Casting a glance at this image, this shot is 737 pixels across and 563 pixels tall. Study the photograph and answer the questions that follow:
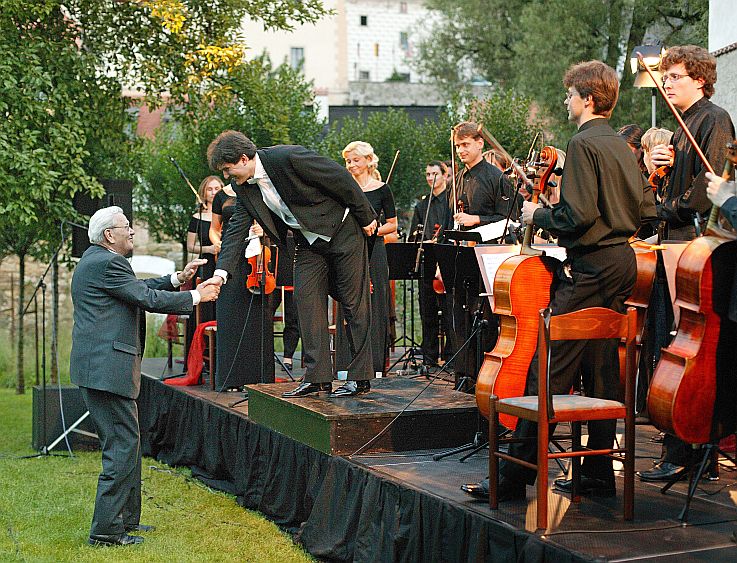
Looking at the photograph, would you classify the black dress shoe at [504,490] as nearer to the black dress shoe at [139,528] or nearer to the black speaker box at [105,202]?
the black dress shoe at [139,528]

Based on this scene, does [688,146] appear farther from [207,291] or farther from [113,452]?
[113,452]

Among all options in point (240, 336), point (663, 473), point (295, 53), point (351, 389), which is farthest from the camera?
point (295, 53)

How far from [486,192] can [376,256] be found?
0.96 metres

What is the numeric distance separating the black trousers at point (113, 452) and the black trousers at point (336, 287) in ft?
3.59

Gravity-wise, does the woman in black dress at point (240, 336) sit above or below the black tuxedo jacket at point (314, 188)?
below

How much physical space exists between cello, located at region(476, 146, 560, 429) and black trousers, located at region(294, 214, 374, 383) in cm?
155

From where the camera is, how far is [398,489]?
4.74 meters

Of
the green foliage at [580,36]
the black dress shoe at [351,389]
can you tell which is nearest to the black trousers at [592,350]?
the black dress shoe at [351,389]

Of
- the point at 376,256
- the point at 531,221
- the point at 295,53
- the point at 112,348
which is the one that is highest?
the point at 295,53

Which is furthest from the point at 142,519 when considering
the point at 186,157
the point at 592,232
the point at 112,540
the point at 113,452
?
the point at 186,157

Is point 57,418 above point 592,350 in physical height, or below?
below

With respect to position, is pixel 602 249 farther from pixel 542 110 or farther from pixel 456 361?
pixel 542 110

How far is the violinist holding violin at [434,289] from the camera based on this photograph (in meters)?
8.29

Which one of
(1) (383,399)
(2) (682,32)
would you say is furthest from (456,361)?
(2) (682,32)
